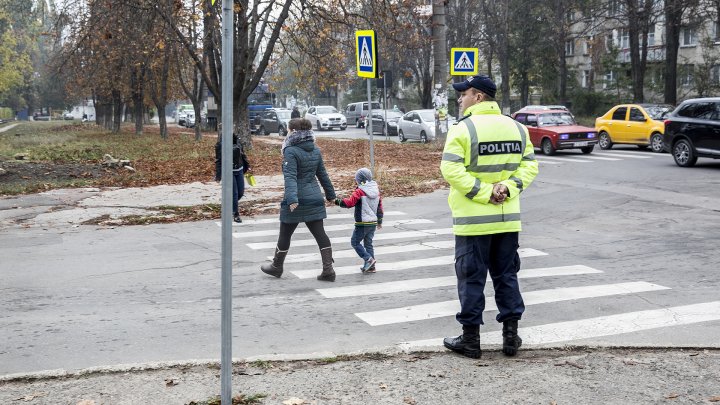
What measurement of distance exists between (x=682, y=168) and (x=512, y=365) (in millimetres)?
16276

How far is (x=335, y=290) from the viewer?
7.81m

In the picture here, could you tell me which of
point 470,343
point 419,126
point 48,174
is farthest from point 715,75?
point 470,343

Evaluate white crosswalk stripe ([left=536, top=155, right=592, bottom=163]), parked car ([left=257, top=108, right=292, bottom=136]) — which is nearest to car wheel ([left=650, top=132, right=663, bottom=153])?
white crosswalk stripe ([left=536, top=155, right=592, bottom=163])

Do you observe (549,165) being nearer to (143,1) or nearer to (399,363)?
(143,1)

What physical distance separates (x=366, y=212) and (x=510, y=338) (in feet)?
10.7

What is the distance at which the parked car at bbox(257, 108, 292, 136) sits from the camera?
48.7 meters

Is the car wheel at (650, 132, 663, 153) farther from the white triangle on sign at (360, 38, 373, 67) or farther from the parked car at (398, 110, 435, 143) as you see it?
the white triangle on sign at (360, 38, 373, 67)

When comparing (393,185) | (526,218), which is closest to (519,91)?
(393,185)

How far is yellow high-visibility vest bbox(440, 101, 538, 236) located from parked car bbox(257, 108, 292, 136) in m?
43.3

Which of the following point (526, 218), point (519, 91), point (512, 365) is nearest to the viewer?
point (512, 365)

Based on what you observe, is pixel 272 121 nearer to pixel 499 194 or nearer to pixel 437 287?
pixel 437 287

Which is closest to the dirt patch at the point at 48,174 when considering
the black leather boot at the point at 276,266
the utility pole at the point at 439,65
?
the black leather boot at the point at 276,266

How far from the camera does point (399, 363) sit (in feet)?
17.5

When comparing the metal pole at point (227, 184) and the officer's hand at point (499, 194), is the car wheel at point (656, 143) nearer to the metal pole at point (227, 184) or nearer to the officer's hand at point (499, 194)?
the officer's hand at point (499, 194)
